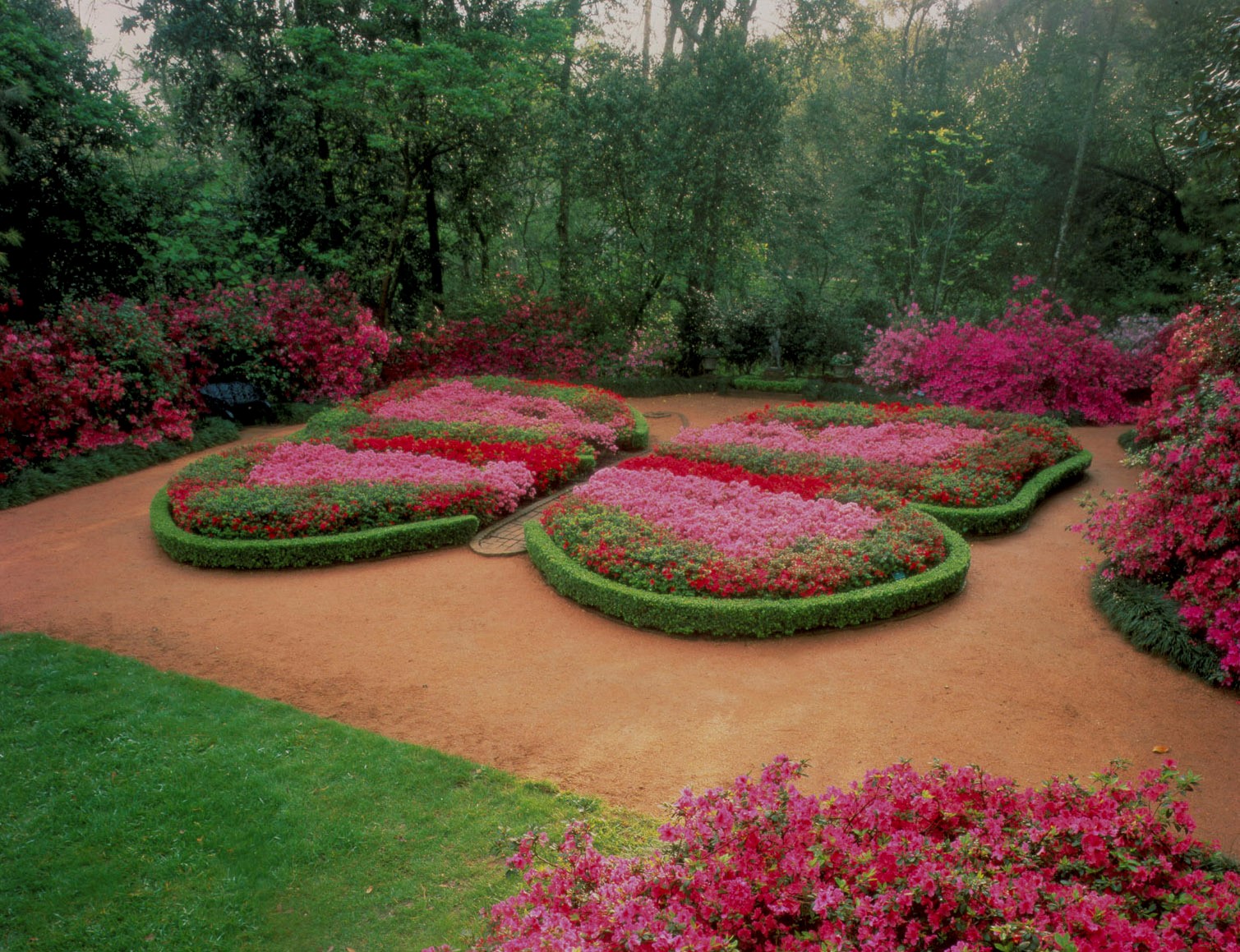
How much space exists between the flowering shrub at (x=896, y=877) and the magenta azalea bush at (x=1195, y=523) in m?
3.13

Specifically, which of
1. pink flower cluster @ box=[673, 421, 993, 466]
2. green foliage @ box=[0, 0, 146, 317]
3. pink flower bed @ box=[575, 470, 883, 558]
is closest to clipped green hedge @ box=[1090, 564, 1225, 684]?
pink flower bed @ box=[575, 470, 883, 558]

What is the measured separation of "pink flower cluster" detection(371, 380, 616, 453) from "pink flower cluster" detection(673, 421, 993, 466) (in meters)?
1.58

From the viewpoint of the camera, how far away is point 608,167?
18.5 metres

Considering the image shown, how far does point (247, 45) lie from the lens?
16.9m

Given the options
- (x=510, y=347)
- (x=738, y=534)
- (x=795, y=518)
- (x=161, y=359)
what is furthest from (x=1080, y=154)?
(x=161, y=359)

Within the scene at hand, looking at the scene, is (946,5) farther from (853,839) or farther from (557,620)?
(853,839)

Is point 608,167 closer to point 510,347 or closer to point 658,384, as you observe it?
point 510,347

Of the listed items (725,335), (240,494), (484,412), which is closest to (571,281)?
(725,335)

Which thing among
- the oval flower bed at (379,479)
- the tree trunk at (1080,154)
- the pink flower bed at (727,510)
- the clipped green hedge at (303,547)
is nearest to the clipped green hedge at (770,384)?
the oval flower bed at (379,479)

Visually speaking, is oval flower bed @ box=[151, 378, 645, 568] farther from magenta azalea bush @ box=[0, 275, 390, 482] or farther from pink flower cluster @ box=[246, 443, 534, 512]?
magenta azalea bush @ box=[0, 275, 390, 482]

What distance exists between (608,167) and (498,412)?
868cm

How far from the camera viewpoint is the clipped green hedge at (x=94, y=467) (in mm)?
9906

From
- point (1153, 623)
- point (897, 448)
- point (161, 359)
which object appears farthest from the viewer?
point (161, 359)

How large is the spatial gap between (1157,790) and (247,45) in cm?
2046
